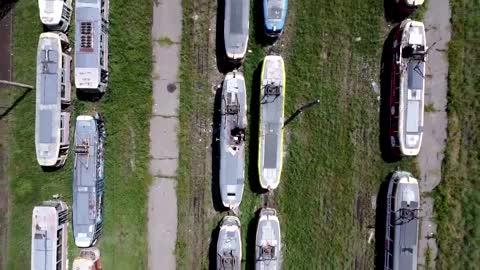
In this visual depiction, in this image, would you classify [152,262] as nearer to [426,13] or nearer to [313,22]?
[313,22]

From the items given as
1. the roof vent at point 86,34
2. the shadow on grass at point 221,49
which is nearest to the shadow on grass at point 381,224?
the shadow on grass at point 221,49

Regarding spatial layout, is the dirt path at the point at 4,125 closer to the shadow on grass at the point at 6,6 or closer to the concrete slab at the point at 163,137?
the shadow on grass at the point at 6,6

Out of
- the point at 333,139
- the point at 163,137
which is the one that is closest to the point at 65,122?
the point at 163,137

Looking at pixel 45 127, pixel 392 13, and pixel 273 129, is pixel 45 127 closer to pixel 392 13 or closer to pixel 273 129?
pixel 273 129

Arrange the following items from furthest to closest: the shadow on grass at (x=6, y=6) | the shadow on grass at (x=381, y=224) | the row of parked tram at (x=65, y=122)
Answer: the shadow on grass at (x=381, y=224) < the shadow on grass at (x=6, y=6) < the row of parked tram at (x=65, y=122)

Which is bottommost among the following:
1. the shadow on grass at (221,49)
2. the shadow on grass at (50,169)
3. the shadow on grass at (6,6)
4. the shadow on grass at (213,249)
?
the shadow on grass at (213,249)

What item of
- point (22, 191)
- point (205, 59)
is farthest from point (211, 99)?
point (22, 191)
